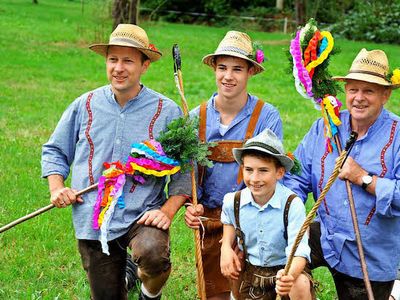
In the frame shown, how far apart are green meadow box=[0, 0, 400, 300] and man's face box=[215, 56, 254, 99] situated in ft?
1.33

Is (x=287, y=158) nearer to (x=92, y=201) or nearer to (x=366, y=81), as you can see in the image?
(x=366, y=81)

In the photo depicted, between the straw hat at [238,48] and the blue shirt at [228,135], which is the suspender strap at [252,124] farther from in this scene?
the straw hat at [238,48]

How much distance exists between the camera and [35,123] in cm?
1116

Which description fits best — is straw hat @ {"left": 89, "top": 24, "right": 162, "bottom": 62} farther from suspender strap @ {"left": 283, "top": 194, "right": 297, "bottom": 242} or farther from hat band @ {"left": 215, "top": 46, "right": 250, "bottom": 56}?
suspender strap @ {"left": 283, "top": 194, "right": 297, "bottom": 242}

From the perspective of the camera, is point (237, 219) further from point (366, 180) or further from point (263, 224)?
point (366, 180)

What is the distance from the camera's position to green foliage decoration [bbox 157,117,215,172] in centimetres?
467

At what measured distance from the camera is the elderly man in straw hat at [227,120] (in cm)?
491

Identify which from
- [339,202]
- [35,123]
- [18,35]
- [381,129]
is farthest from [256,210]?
[18,35]

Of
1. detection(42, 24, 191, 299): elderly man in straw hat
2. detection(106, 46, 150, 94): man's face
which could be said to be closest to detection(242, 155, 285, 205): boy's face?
detection(42, 24, 191, 299): elderly man in straw hat

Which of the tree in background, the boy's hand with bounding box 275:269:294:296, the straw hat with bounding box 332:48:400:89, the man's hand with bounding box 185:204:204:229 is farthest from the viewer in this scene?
the tree in background

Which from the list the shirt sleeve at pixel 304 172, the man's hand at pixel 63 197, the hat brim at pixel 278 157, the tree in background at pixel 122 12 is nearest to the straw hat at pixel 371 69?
the shirt sleeve at pixel 304 172

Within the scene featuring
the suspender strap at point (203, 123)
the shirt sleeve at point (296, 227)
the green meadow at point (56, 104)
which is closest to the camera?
the shirt sleeve at point (296, 227)

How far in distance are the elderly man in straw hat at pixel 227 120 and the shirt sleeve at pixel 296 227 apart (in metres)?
0.66

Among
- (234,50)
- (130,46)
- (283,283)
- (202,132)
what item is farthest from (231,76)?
(283,283)
